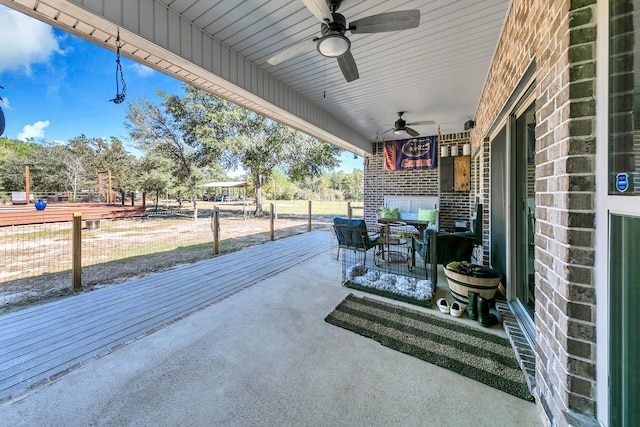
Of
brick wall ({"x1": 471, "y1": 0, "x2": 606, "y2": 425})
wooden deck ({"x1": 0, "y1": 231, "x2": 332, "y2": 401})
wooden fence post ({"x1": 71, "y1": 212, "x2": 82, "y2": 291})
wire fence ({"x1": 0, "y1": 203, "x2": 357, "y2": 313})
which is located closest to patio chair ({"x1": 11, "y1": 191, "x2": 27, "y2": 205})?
wire fence ({"x1": 0, "y1": 203, "x2": 357, "y2": 313})

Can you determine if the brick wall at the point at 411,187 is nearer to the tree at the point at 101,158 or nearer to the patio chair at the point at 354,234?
the patio chair at the point at 354,234

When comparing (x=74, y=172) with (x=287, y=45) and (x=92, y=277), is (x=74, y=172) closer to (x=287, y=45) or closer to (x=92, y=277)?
(x=92, y=277)

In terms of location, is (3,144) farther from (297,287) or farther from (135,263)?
(297,287)

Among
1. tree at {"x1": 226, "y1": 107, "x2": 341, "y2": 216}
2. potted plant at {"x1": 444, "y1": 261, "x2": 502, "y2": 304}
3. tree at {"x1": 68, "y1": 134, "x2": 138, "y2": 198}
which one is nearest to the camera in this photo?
potted plant at {"x1": 444, "y1": 261, "x2": 502, "y2": 304}

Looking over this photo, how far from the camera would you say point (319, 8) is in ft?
6.48

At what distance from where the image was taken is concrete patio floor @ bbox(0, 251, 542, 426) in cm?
148

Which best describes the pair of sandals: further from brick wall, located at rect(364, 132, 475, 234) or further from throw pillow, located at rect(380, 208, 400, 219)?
throw pillow, located at rect(380, 208, 400, 219)

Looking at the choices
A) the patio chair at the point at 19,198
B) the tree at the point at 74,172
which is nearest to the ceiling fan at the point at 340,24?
the patio chair at the point at 19,198

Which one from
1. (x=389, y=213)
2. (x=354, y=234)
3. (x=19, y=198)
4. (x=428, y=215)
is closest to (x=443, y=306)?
(x=354, y=234)

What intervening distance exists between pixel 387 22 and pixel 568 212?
1.95 metres

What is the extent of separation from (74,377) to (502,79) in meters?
4.75

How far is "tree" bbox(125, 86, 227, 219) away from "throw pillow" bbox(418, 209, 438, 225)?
966 cm

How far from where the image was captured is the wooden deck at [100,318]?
1.93 metres

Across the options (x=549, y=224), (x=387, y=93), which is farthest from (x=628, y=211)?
(x=387, y=93)
